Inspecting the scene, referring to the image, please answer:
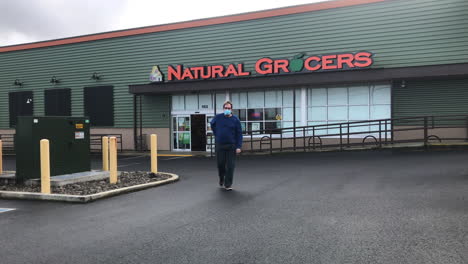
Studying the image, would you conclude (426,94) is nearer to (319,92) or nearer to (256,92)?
(319,92)

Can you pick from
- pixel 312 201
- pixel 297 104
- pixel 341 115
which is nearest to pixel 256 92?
pixel 297 104

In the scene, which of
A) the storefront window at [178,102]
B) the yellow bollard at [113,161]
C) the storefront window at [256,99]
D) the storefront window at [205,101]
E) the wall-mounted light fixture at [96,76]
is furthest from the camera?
the wall-mounted light fixture at [96,76]

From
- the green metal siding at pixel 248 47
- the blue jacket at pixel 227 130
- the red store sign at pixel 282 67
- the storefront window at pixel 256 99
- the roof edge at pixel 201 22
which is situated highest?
the roof edge at pixel 201 22

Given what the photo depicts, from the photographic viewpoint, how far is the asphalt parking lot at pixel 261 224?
404cm

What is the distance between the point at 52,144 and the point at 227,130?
13.7 feet

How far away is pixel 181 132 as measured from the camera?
2103cm

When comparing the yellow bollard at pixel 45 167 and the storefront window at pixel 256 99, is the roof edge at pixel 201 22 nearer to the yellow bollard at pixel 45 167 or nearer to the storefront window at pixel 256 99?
the storefront window at pixel 256 99

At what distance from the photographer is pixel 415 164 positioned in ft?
35.4

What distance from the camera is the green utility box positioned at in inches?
341

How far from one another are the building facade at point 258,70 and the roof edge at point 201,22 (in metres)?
0.06

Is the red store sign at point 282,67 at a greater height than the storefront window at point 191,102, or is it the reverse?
the red store sign at point 282,67

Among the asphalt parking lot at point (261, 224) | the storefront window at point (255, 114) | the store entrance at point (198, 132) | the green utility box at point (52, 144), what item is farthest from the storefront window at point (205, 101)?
the asphalt parking lot at point (261, 224)

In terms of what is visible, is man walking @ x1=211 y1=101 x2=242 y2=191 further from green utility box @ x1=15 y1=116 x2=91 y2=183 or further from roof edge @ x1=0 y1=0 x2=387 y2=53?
roof edge @ x1=0 y1=0 x2=387 y2=53

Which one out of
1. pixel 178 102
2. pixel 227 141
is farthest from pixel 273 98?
pixel 227 141
